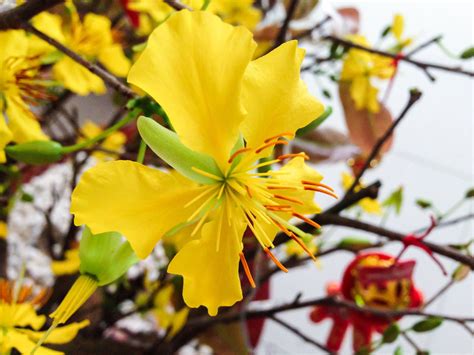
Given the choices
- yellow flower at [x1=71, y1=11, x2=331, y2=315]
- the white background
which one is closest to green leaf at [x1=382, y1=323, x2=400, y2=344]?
yellow flower at [x1=71, y1=11, x2=331, y2=315]

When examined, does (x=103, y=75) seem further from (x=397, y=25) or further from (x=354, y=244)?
(x=397, y=25)

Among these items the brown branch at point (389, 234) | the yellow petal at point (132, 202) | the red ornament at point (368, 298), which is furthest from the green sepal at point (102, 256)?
the red ornament at point (368, 298)

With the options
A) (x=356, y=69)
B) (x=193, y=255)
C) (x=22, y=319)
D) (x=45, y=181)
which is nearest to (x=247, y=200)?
(x=193, y=255)

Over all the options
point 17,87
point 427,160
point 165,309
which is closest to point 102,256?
point 17,87

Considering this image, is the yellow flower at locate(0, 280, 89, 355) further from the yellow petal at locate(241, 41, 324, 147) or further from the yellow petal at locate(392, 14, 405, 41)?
the yellow petal at locate(392, 14, 405, 41)

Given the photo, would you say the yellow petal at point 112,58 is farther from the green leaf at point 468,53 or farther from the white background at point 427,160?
the white background at point 427,160
